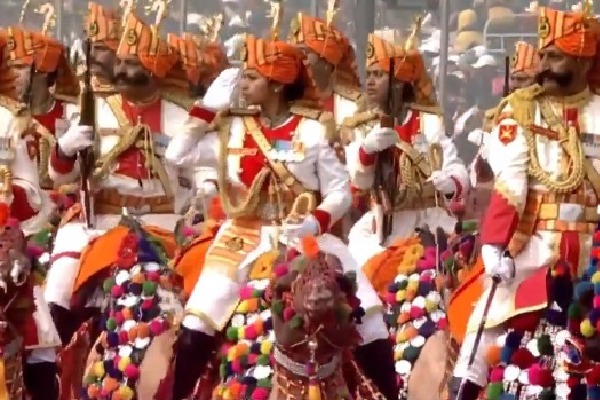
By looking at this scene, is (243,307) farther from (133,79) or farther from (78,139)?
(133,79)

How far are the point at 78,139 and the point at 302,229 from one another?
1.67 meters

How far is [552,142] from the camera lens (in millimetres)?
7930

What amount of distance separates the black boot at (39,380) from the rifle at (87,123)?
1.16 metres

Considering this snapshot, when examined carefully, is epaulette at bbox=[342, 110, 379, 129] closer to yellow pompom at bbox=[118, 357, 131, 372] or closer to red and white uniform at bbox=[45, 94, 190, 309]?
red and white uniform at bbox=[45, 94, 190, 309]

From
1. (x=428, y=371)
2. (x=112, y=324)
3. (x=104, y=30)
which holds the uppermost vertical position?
(x=104, y=30)

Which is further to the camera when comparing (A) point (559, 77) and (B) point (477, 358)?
(A) point (559, 77)

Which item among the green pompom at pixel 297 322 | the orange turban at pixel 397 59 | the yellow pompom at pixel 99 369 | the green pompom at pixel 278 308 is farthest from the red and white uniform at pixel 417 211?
the green pompom at pixel 297 322

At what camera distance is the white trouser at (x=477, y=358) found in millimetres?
7750

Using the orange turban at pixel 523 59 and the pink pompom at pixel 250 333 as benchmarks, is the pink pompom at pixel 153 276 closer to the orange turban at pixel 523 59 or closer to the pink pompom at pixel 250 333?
the pink pompom at pixel 250 333

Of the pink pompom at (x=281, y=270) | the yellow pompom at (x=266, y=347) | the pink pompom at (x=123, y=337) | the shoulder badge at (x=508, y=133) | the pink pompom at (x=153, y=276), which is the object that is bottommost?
the pink pompom at (x=123, y=337)

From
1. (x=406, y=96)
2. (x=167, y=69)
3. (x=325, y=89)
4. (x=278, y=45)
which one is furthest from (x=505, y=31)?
(x=278, y=45)

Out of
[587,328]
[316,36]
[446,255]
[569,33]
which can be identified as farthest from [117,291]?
[316,36]

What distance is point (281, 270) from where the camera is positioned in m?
7.16

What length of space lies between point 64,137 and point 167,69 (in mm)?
819
